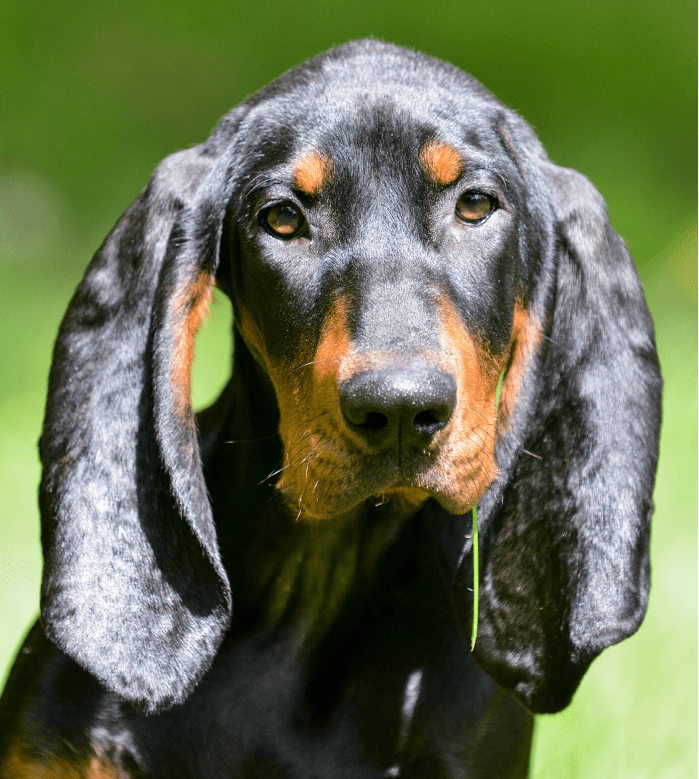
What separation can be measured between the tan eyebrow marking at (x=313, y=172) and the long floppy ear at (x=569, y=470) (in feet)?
2.04

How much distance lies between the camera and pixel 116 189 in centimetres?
1021

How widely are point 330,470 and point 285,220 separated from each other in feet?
2.32

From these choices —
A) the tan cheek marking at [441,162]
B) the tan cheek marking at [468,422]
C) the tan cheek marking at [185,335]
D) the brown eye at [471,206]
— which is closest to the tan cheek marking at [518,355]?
the tan cheek marking at [468,422]

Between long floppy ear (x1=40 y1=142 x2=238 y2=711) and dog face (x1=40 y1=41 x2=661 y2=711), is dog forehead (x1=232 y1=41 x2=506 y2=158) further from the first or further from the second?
long floppy ear (x1=40 y1=142 x2=238 y2=711)

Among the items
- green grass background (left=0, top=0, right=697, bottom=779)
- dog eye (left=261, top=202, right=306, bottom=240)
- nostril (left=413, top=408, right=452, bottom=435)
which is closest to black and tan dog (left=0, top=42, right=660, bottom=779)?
dog eye (left=261, top=202, right=306, bottom=240)

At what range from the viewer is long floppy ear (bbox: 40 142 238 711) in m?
2.90

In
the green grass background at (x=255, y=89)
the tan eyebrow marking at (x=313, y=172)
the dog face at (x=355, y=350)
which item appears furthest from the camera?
the green grass background at (x=255, y=89)

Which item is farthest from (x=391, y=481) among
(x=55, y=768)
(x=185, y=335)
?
(x=55, y=768)

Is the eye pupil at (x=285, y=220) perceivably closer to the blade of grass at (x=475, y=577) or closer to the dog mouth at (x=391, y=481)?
the dog mouth at (x=391, y=481)

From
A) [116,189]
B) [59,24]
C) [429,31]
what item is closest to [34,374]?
[116,189]

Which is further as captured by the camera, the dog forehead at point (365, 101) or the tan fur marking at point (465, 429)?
the dog forehead at point (365, 101)

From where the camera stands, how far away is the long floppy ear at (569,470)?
10.1ft

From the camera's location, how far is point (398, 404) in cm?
246

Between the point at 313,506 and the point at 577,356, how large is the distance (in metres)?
0.89
